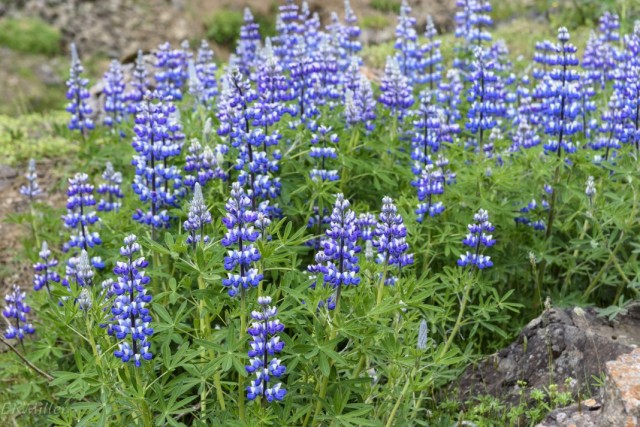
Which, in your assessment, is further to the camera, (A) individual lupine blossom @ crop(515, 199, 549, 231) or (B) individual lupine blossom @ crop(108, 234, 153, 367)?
(A) individual lupine blossom @ crop(515, 199, 549, 231)

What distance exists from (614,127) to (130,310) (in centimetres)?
299

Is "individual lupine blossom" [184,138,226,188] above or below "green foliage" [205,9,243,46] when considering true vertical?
above

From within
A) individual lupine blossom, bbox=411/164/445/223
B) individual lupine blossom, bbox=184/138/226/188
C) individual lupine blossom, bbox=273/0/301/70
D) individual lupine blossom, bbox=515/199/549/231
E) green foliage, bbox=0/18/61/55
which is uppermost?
individual lupine blossom, bbox=273/0/301/70

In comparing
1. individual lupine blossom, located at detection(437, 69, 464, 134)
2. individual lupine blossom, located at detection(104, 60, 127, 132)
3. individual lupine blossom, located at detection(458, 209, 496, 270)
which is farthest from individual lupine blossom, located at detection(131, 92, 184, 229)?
individual lupine blossom, located at detection(437, 69, 464, 134)

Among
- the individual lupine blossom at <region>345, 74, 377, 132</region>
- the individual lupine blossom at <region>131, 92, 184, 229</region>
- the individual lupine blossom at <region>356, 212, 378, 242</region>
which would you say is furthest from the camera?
the individual lupine blossom at <region>345, 74, 377, 132</region>

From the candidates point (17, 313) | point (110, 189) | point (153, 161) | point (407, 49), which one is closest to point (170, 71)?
point (110, 189)

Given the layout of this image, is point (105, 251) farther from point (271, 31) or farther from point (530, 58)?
point (271, 31)

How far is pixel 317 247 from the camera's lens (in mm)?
4574

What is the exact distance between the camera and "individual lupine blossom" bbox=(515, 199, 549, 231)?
188 inches

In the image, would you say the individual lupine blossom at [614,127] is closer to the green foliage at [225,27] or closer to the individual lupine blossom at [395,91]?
the individual lupine blossom at [395,91]

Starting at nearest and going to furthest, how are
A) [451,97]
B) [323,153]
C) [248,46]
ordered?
[323,153]
[451,97]
[248,46]

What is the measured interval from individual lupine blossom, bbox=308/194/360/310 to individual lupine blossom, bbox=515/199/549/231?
5.64 ft

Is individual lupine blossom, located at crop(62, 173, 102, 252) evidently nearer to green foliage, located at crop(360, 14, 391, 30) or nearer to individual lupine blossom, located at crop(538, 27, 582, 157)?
individual lupine blossom, located at crop(538, 27, 582, 157)

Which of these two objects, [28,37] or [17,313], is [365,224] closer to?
[17,313]
